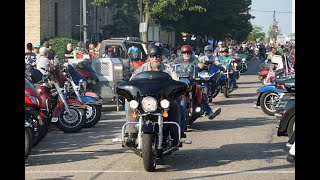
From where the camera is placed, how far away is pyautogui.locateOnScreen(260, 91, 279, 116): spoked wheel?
1547 cm

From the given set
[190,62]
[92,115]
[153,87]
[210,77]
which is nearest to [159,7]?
[210,77]

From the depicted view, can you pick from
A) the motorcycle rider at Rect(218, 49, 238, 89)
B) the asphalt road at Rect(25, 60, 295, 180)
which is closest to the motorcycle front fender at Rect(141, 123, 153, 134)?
the asphalt road at Rect(25, 60, 295, 180)

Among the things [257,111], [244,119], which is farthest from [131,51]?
[244,119]

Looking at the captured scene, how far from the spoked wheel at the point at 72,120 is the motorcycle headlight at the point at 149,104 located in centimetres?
426

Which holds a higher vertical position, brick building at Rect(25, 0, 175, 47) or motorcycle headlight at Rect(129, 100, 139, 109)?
brick building at Rect(25, 0, 175, 47)

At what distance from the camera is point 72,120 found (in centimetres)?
1267

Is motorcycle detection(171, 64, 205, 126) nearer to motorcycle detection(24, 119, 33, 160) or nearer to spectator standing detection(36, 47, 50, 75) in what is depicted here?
spectator standing detection(36, 47, 50, 75)

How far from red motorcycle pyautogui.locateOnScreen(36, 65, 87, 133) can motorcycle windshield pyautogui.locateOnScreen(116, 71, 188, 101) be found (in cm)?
383

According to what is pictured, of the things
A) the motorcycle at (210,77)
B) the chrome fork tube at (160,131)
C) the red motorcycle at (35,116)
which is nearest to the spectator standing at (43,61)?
the red motorcycle at (35,116)

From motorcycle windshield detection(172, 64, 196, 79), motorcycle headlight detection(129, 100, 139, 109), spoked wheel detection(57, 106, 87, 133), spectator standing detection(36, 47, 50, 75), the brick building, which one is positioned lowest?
spoked wheel detection(57, 106, 87, 133)

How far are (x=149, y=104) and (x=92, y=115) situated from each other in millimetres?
5098

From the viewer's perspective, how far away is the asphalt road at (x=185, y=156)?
8.50 meters

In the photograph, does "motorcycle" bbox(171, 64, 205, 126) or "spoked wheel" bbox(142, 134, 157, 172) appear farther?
"motorcycle" bbox(171, 64, 205, 126)

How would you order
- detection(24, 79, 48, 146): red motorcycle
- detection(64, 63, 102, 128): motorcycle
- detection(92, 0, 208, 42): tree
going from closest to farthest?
detection(24, 79, 48, 146): red motorcycle, detection(64, 63, 102, 128): motorcycle, detection(92, 0, 208, 42): tree
